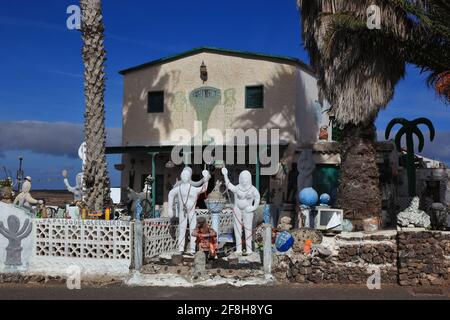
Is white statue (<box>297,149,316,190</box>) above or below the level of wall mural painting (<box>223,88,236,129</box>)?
below

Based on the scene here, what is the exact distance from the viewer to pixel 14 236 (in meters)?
11.7

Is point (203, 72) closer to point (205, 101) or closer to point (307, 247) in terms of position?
point (205, 101)

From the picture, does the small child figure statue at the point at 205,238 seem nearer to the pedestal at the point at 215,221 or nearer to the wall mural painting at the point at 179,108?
the pedestal at the point at 215,221

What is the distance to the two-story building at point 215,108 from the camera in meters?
18.7

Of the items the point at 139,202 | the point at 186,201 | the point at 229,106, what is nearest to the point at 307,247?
the point at 186,201

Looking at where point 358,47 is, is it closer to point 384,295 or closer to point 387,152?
point 387,152

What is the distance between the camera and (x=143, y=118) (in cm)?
2080

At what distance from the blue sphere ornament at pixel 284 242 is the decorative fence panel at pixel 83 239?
301 centimetres

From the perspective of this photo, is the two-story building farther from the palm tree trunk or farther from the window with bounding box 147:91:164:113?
the palm tree trunk

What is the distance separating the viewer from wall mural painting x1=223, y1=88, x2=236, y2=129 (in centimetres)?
1944

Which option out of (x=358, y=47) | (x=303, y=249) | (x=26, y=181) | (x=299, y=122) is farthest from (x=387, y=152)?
(x=26, y=181)

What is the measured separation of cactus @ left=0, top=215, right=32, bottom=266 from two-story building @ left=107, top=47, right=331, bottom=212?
24.2 ft

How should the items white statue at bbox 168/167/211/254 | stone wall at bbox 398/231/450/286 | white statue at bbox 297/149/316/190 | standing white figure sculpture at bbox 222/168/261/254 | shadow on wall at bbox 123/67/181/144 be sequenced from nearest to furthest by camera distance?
stone wall at bbox 398/231/450/286
standing white figure sculpture at bbox 222/168/261/254
white statue at bbox 168/167/211/254
white statue at bbox 297/149/316/190
shadow on wall at bbox 123/67/181/144

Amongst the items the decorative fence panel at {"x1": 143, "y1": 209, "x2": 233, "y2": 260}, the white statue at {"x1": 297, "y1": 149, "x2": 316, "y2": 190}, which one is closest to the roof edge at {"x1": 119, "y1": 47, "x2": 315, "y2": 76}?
the white statue at {"x1": 297, "y1": 149, "x2": 316, "y2": 190}
